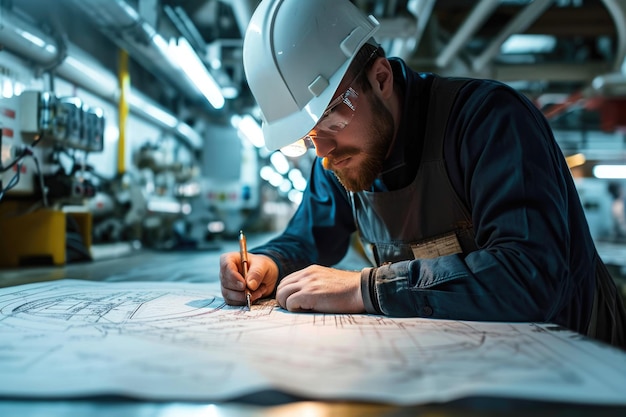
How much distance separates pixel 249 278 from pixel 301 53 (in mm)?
524

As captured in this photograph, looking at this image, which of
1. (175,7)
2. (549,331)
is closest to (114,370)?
(549,331)

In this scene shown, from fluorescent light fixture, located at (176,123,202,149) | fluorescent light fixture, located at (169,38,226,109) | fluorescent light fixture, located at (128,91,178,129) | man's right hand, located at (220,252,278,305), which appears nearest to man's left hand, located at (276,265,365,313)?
man's right hand, located at (220,252,278,305)

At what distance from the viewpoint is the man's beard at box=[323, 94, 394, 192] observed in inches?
45.6

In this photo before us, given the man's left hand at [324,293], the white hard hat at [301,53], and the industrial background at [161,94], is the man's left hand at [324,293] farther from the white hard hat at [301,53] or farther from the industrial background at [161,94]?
the industrial background at [161,94]

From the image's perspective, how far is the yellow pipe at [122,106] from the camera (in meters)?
2.88

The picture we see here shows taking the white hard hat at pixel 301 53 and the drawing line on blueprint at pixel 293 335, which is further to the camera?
the white hard hat at pixel 301 53

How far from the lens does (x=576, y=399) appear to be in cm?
46

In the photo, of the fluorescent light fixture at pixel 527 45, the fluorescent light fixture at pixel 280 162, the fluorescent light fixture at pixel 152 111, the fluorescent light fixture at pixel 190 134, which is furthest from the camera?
the fluorescent light fixture at pixel 280 162

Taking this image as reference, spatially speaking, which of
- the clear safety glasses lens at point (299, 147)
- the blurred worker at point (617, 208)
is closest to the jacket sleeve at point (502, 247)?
the clear safety glasses lens at point (299, 147)

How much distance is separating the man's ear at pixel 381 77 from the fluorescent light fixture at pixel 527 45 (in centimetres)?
320

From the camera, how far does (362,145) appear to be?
115cm

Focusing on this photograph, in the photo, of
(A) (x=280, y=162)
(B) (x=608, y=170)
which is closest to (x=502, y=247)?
(B) (x=608, y=170)

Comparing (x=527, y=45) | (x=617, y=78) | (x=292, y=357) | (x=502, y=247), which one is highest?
(x=527, y=45)

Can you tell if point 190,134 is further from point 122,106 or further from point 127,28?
point 127,28
